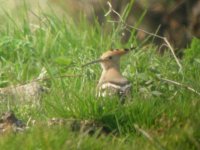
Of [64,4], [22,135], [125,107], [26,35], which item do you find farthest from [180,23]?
[22,135]

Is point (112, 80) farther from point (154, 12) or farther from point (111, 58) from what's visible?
point (154, 12)

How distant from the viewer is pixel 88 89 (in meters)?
7.89

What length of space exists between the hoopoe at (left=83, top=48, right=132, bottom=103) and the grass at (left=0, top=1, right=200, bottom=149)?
121 mm

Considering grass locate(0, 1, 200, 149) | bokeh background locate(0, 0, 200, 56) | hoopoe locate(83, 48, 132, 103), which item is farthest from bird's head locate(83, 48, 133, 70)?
bokeh background locate(0, 0, 200, 56)

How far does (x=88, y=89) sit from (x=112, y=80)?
0.74 feet

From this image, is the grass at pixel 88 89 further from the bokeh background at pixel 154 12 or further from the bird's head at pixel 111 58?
the bokeh background at pixel 154 12

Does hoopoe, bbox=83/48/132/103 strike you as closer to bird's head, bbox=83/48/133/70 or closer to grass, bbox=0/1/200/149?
bird's head, bbox=83/48/133/70

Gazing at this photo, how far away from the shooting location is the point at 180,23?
1177 cm

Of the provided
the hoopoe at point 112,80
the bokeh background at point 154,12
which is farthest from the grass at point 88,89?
the bokeh background at point 154,12

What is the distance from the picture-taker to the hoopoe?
7715 mm

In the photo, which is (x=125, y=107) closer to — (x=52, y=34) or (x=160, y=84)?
(x=160, y=84)

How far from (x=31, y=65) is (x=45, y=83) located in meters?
0.72

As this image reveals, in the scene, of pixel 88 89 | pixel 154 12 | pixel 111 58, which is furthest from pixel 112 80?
pixel 154 12

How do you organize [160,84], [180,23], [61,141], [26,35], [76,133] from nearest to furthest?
[61,141], [76,133], [160,84], [26,35], [180,23]
